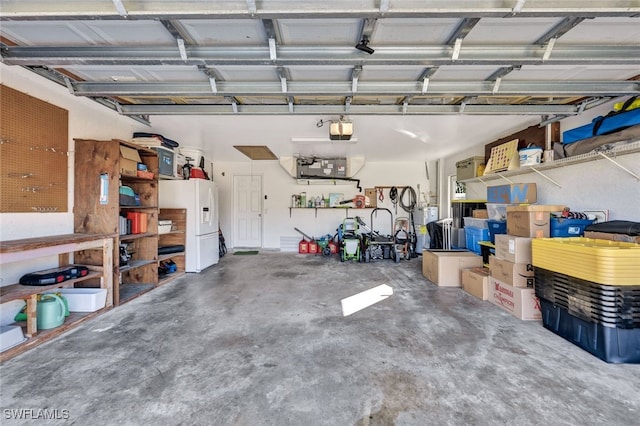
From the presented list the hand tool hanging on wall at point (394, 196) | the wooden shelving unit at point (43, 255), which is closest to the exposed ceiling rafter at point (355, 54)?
the wooden shelving unit at point (43, 255)

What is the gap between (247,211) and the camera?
7320mm

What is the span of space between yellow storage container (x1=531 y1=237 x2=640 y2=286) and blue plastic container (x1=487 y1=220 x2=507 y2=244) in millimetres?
1188

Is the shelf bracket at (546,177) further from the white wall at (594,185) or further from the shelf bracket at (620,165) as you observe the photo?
the shelf bracket at (620,165)

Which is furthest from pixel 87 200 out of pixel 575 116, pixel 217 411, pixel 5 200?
pixel 575 116

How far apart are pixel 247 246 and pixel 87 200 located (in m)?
4.44

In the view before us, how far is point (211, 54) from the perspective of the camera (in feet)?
6.65

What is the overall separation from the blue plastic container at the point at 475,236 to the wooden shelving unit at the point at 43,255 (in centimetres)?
536

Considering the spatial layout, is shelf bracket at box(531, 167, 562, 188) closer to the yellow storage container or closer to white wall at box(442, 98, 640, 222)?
white wall at box(442, 98, 640, 222)

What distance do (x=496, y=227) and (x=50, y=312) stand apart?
5476 mm

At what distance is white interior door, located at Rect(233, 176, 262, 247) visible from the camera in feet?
23.9

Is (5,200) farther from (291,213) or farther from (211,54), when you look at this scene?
(291,213)

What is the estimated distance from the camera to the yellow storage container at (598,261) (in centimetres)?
193

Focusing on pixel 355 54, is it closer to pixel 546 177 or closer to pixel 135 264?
pixel 546 177

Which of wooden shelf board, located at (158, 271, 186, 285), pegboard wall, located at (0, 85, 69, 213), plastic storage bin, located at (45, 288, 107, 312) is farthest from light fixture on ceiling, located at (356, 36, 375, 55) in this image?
wooden shelf board, located at (158, 271, 186, 285)
